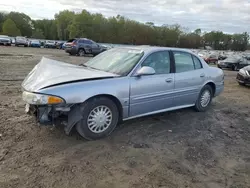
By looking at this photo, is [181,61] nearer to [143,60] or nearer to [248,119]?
[143,60]

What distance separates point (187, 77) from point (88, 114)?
2.56 meters

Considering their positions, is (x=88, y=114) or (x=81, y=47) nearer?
(x=88, y=114)

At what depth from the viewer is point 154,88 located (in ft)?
15.7

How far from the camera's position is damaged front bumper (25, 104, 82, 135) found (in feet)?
12.5

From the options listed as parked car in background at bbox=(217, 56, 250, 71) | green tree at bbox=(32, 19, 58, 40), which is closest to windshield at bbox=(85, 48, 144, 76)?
parked car in background at bbox=(217, 56, 250, 71)

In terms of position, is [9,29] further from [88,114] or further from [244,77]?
[88,114]

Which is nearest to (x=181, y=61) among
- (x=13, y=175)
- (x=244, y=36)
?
(x=13, y=175)

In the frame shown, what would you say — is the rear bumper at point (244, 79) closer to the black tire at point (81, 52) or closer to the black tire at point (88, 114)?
the black tire at point (88, 114)

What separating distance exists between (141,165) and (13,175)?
64.6 inches

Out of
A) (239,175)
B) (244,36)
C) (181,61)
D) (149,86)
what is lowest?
(239,175)

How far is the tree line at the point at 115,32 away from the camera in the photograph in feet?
247

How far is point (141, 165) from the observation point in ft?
11.5

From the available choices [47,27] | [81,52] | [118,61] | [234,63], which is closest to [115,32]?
[47,27]

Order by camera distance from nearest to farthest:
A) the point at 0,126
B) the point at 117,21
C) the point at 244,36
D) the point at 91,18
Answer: the point at 0,126
the point at 91,18
the point at 117,21
the point at 244,36
